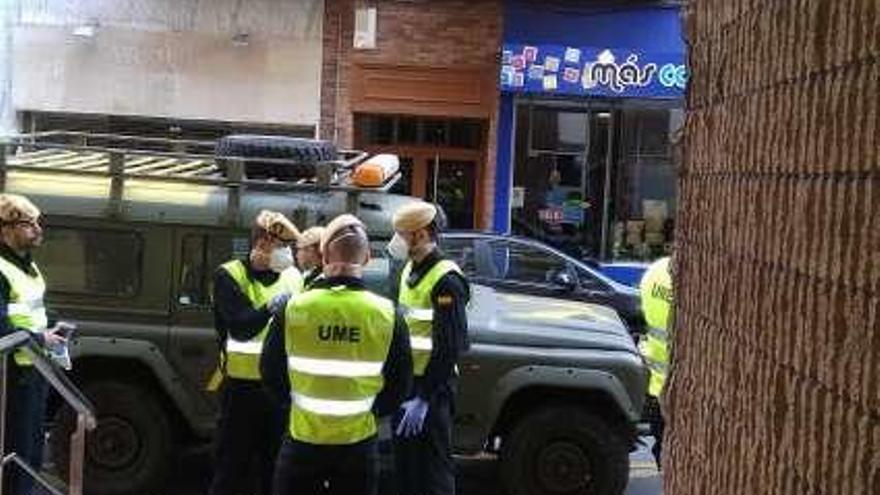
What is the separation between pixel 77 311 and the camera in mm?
7590

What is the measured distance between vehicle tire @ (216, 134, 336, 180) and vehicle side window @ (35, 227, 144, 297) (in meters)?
0.76

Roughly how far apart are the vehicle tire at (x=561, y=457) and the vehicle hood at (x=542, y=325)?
1.46 ft

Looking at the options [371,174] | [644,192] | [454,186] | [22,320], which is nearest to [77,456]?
[22,320]

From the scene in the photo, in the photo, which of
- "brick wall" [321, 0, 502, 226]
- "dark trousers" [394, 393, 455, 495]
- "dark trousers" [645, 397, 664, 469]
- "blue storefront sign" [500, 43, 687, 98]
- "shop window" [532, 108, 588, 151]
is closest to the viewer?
"dark trousers" [394, 393, 455, 495]

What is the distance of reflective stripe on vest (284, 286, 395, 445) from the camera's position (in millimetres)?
5105

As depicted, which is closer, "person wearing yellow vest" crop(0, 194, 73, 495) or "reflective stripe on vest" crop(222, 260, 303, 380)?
"person wearing yellow vest" crop(0, 194, 73, 495)

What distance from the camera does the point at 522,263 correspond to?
12.7 meters

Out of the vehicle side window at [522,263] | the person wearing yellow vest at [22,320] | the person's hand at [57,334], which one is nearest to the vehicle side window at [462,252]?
the vehicle side window at [522,263]

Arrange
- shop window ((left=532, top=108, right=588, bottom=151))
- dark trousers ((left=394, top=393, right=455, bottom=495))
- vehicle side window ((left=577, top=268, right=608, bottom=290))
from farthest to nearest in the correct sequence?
1. shop window ((left=532, top=108, right=588, bottom=151))
2. vehicle side window ((left=577, top=268, right=608, bottom=290))
3. dark trousers ((left=394, top=393, right=455, bottom=495))

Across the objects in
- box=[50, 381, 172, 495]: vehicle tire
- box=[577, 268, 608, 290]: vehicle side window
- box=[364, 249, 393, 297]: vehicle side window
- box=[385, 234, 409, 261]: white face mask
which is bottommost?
box=[50, 381, 172, 495]: vehicle tire

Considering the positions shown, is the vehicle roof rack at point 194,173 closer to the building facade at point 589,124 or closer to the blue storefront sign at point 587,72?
the blue storefront sign at point 587,72

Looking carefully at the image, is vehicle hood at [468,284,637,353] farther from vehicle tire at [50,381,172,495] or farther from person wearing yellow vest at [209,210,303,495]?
vehicle tire at [50,381,172,495]

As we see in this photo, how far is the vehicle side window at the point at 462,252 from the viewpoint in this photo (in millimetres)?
12203

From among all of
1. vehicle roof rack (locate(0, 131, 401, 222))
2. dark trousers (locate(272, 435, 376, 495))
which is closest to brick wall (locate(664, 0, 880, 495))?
dark trousers (locate(272, 435, 376, 495))
